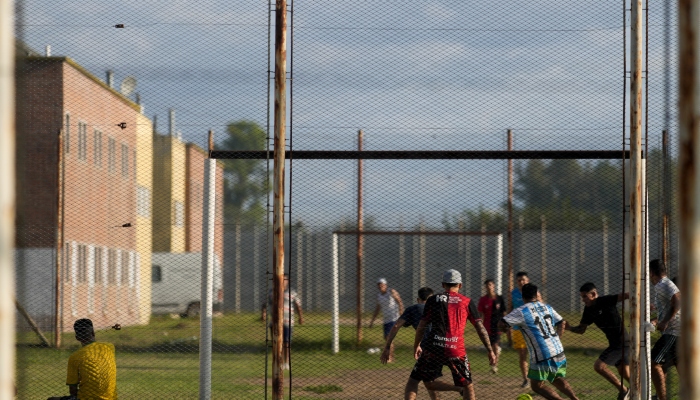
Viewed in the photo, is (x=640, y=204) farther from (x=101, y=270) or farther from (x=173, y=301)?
(x=173, y=301)

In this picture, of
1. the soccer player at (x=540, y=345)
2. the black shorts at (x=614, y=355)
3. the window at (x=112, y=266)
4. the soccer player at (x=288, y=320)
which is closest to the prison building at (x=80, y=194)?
the window at (x=112, y=266)

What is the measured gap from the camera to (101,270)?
23266 mm

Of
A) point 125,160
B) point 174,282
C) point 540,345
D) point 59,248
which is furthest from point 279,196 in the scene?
point 174,282

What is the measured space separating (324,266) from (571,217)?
8899mm

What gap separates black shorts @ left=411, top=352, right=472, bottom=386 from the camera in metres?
10.0

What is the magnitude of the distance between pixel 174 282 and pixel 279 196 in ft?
93.0

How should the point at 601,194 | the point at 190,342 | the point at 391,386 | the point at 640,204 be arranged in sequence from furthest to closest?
the point at 601,194, the point at 190,342, the point at 391,386, the point at 640,204

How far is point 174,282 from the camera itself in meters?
37.8

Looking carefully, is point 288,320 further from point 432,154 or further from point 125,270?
point 125,270

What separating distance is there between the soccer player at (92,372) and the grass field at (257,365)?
10.5ft

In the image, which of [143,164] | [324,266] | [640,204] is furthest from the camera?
[324,266]

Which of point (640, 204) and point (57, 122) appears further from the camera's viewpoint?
point (57, 122)

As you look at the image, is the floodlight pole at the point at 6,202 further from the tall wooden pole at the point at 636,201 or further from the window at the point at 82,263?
the window at the point at 82,263

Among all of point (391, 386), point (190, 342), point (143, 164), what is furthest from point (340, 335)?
point (143, 164)
